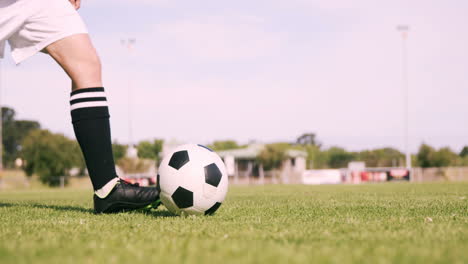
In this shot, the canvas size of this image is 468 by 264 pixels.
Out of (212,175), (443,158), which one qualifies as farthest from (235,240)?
(443,158)

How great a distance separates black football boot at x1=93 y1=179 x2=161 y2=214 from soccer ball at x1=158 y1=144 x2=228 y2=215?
0.13 metres

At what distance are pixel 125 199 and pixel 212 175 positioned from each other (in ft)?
2.17

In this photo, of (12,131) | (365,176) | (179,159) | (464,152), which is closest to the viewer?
(179,159)

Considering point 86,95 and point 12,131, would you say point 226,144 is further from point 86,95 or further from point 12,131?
point 86,95

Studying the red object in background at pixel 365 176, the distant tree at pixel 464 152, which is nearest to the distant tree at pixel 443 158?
the distant tree at pixel 464 152

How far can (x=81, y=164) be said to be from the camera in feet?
161

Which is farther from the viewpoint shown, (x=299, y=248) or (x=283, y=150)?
(x=283, y=150)

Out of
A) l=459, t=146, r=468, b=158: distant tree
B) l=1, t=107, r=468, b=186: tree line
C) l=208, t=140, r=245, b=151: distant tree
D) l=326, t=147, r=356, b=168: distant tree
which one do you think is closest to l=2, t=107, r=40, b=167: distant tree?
l=1, t=107, r=468, b=186: tree line

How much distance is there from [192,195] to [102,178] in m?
0.67

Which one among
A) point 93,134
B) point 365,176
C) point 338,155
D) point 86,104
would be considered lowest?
point 365,176

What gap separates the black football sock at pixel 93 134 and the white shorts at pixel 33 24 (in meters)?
0.43

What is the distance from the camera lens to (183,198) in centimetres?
355

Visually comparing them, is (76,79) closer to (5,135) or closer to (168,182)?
(168,182)

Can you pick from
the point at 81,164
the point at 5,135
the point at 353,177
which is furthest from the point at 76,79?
the point at 5,135
